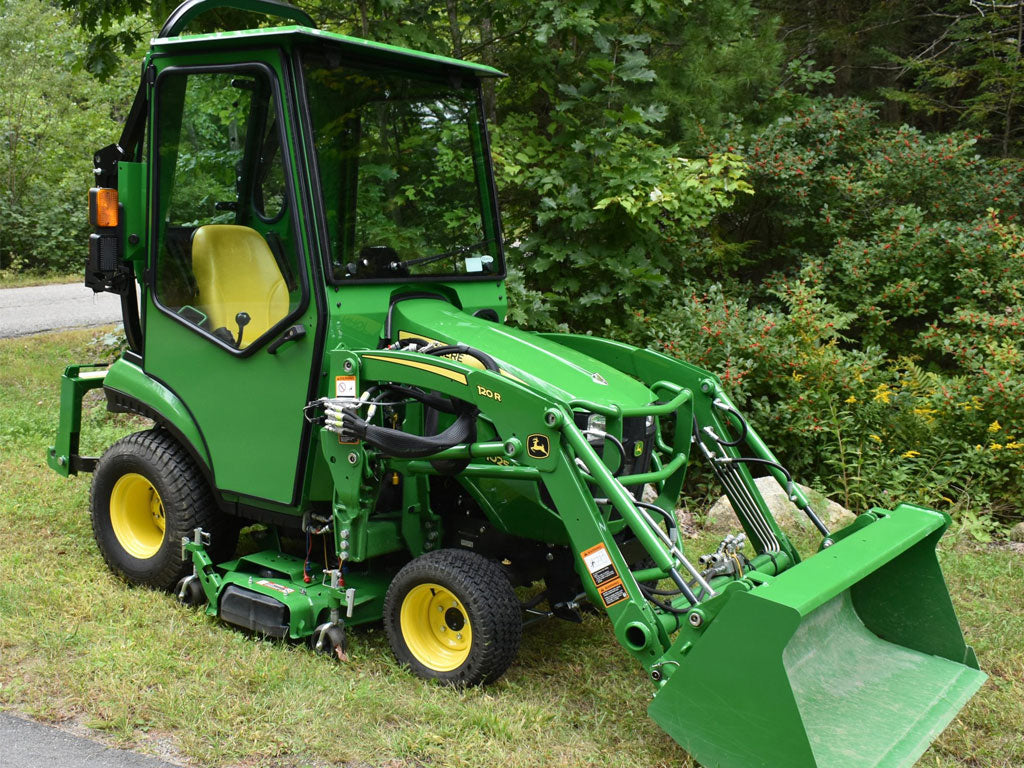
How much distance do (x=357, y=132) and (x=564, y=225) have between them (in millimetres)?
2903

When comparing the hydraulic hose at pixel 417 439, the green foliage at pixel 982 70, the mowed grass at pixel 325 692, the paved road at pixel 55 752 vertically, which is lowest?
the paved road at pixel 55 752

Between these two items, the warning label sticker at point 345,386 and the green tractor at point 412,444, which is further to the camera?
the warning label sticker at point 345,386

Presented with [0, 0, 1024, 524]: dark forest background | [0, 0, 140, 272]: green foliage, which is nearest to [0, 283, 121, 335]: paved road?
[0, 0, 140, 272]: green foliage

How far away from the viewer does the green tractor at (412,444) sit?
133 inches

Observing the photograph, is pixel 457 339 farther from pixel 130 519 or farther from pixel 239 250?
pixel 130 519

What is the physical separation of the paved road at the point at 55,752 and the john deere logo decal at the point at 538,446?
60.0 inches

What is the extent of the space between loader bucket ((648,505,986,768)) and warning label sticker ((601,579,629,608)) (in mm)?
308

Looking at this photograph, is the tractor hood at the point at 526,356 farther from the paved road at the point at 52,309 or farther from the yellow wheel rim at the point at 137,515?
the paved road at the point at 52,309

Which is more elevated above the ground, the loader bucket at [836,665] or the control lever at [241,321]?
the control lever at [241,321]

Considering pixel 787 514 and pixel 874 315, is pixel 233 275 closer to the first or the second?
pixel 787 514

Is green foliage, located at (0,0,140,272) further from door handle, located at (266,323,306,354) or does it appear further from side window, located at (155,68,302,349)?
door handle, located at (266,323,306,354)

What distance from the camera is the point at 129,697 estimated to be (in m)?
3.60

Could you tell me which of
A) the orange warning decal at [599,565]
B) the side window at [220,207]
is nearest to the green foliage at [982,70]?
the side window at [220,207]

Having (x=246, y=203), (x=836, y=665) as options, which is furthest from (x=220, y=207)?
(x=836, y=665)
